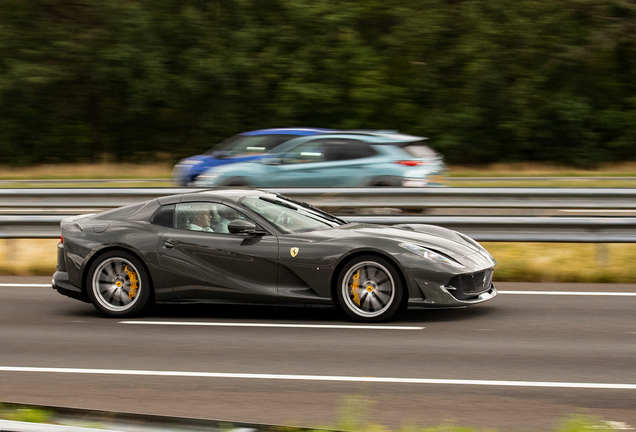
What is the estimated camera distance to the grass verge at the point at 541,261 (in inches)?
382

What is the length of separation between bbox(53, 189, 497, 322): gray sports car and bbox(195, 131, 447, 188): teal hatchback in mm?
5816

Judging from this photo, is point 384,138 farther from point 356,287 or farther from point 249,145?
point 356,287

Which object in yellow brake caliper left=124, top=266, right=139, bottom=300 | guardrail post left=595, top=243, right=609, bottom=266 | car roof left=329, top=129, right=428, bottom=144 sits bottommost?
yellow brake caliper left=124, top=266, right=139, bottom=300

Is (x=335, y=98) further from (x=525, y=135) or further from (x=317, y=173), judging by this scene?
(x=317, y=173)

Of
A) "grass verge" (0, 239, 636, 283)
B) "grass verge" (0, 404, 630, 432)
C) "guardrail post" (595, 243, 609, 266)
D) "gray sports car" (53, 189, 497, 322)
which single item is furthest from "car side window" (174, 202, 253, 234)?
"guardrail post" (595, 243, 609, 266)

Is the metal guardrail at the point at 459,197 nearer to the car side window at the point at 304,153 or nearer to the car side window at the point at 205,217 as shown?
the car side window at the point at 205,217

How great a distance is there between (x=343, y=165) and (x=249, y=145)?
7.98 ft

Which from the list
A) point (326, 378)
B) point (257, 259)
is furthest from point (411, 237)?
point (326, 378)

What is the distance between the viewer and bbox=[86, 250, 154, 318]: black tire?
7.90 m

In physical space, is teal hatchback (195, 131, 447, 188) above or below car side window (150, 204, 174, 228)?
above

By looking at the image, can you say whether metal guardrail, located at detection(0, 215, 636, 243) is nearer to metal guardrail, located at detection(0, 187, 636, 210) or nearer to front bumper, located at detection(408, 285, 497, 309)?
metal guardrail, located at detection(0, 187, 636, 210)

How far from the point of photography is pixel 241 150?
53.0 feet

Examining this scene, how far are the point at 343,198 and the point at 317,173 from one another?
148 inches

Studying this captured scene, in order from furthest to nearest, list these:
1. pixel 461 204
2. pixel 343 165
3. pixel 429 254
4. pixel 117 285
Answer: pixel 343 165
pixel 461 204
pixel 117 285
pixel 429 254
